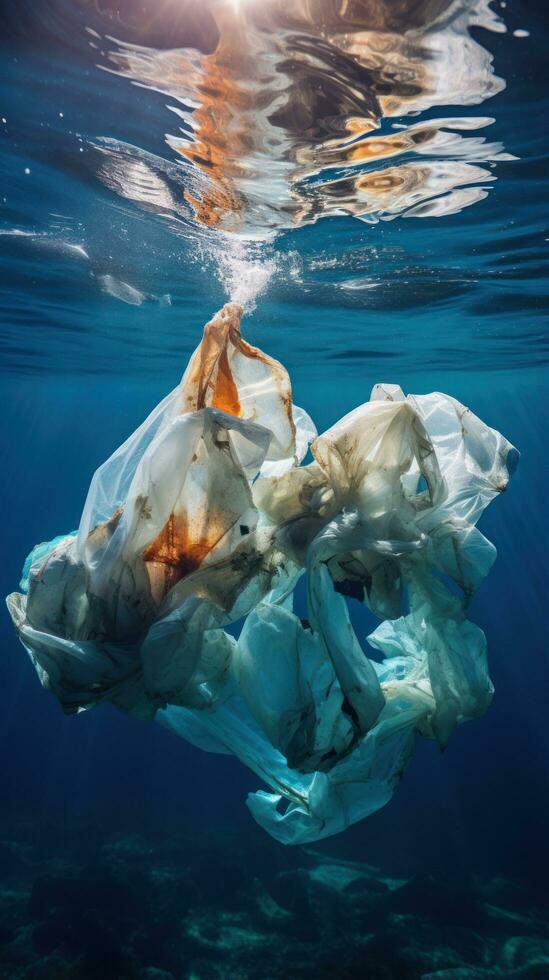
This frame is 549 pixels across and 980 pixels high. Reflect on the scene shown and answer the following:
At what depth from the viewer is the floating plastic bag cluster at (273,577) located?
2277 millimetres

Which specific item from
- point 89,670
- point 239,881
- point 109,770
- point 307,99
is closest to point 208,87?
point 307,99

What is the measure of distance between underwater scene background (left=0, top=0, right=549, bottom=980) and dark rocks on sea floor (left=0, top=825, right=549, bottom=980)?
0.27 ft

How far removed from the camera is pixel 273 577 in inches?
98.4

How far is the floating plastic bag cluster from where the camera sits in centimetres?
228

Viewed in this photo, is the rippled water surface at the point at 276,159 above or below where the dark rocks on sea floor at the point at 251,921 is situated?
above

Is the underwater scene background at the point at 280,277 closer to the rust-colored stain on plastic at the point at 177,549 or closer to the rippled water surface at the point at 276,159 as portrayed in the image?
the rippled water surface at the point at 276,159

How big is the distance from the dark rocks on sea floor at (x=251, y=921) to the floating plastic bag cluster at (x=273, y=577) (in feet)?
34.9

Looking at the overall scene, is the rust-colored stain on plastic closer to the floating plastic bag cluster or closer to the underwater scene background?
the floating plastic bag cluster

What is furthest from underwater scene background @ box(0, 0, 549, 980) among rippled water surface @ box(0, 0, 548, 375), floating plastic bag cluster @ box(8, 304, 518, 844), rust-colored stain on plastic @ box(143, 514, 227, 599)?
rust-colored stain on plastic @ box(143, 514, 227, 599)

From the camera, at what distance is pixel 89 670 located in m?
2.25

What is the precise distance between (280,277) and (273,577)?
9.77 m

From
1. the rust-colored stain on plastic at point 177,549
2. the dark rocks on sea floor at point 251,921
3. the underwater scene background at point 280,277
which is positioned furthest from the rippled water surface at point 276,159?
the dark rocks on sea floor at point 251,921

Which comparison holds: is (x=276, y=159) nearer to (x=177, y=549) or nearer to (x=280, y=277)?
(x=280, y=277)

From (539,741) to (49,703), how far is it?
3788 centimetres
